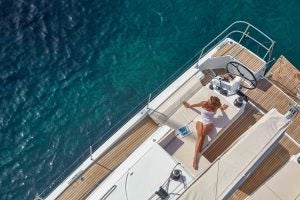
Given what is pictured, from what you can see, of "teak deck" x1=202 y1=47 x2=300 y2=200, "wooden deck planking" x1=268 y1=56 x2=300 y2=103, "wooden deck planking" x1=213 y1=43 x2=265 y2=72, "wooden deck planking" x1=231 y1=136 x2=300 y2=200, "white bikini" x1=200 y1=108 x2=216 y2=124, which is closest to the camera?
"white bikini" x1=200 y1=108 x2=216 y2=124

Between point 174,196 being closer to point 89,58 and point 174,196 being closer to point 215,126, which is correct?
point 215,126

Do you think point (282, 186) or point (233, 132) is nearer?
point (282, 186)

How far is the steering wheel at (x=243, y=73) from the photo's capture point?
18.1 metres

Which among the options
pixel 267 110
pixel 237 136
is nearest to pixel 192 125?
pixel 237 136

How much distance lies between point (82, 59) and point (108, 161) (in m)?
7.54

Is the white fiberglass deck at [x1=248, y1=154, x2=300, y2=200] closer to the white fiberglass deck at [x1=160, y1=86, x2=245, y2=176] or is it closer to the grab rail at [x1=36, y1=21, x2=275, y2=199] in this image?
the white fiberglass deck at [x1=160, y1=86, x2=245, y2=176]

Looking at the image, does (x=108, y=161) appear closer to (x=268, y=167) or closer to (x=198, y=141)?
(x=198, y=141)

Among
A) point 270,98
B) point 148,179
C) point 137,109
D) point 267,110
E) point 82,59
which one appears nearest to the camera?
point 148,179

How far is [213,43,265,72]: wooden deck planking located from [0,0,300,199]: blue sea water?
3559 millimetres

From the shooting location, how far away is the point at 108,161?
17.2 metres

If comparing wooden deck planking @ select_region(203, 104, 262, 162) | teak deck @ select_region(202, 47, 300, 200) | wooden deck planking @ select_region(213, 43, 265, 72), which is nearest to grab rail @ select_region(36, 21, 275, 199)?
wooden deck planking @ select_region(213, 43, 265, 72)

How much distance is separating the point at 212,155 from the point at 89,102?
7592 mm

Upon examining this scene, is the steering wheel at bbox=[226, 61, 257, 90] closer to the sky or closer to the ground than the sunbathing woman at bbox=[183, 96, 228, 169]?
closer to the sky

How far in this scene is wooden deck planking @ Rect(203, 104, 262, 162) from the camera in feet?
56.9
